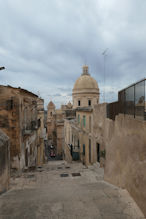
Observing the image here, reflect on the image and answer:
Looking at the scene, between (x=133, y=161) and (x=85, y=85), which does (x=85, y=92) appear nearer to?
(x=85, y=85)

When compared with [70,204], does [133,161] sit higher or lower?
higher

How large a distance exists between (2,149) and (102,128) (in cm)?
809

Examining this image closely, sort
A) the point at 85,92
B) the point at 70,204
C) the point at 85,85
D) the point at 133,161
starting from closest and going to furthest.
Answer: the point at 70,204, the point at 133,161, the point at 85,92, the point at 85,85

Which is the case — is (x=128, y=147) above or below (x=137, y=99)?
below

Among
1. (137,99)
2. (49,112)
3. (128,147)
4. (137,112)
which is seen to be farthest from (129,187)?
(49,112)

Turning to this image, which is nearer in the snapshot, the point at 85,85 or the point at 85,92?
the point at 85,92

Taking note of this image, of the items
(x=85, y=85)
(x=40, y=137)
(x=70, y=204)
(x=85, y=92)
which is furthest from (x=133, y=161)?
(x=85, y=85)

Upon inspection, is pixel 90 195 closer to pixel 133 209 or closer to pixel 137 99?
pixel 133 209

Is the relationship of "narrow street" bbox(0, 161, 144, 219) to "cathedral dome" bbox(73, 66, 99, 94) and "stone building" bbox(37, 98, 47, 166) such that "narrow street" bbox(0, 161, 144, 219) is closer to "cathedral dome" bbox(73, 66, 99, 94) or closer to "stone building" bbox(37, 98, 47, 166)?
"stone building" bbox(37, 98, 47, 166)

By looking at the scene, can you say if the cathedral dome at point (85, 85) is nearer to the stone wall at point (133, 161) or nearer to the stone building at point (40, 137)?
the stone building at point (40, 137)

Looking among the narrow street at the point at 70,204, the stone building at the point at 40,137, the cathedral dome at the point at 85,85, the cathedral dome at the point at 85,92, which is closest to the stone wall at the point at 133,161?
the narrow street at the point at 70,204

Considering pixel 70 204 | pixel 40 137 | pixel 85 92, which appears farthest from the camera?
pixel 85 92

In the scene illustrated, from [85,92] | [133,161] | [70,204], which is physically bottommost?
[70,204]

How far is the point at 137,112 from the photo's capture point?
4918 millimetres
